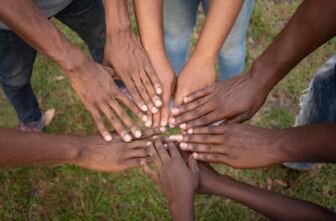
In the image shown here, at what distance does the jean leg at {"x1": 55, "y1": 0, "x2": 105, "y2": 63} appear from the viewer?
1.85m

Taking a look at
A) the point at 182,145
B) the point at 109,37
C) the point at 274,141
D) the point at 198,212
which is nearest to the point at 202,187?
the point at 182,145

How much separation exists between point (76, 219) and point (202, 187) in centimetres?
79

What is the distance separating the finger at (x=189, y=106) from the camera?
181 cm

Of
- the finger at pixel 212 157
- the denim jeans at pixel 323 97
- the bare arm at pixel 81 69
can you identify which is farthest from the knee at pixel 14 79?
the denim jeans at pixel 323 97

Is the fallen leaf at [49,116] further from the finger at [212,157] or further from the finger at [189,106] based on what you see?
the finger at [212,157]

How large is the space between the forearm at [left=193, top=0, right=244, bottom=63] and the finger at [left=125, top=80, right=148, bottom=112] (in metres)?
0.29

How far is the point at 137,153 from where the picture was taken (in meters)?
1.73

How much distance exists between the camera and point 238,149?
1.71 meters

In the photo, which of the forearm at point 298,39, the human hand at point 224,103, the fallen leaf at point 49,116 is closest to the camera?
the forearm at point 298,39

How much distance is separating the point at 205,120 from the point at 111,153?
1.27 ft

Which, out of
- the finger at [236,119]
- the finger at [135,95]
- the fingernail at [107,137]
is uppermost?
the finger at [236,119]

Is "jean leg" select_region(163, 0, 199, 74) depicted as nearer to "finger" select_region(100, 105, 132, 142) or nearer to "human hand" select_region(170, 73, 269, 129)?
"human hand" select_region(170, 73, 269, 129)

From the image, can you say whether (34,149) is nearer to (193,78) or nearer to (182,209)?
(182,209)

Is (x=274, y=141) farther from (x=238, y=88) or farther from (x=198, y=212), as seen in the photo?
(x=198, y=212)
